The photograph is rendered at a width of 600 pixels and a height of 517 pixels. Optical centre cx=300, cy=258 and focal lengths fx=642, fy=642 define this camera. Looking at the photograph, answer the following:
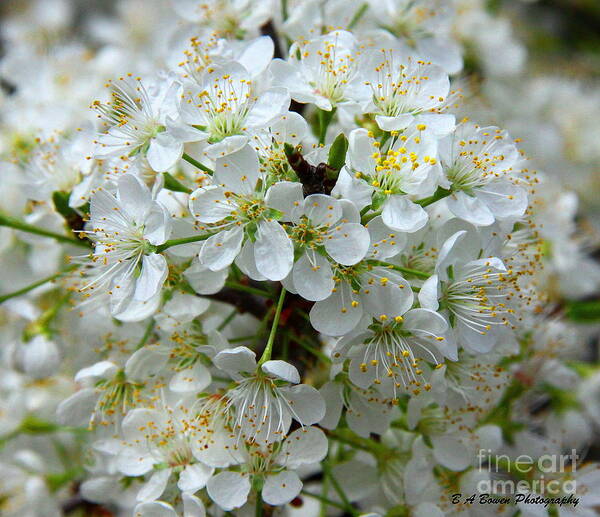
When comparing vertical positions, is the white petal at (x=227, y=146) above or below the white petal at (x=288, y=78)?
below

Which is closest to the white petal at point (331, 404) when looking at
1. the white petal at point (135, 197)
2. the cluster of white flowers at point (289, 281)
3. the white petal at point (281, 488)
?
the cluster of white flowers at point (289, 281)

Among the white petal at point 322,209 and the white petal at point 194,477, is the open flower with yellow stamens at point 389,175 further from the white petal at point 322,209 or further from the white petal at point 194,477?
the white petal at point 194,477

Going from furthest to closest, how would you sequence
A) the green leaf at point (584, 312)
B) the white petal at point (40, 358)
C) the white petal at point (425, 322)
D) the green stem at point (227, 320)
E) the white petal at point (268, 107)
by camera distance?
the green leaf at point (584, 312)
the white petal at point (40, 358)
the green stem at point (227, 320)
the white petal at point (268, 107)
the white petal at point (425, 322)

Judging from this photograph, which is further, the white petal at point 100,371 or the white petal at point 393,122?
the white petal at point 100,371

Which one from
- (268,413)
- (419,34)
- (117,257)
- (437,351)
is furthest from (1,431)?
(419,34)

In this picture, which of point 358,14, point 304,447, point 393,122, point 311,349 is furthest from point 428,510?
point 358,14

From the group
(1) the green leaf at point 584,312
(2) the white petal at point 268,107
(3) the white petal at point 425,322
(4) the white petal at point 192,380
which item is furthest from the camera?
(1) the green leaf at point 584,312

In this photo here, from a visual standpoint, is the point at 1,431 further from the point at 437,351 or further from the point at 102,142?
the point at 437,351

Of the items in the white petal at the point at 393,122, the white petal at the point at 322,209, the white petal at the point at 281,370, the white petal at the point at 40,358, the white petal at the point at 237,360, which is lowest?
the white petal at the point at 40,358
